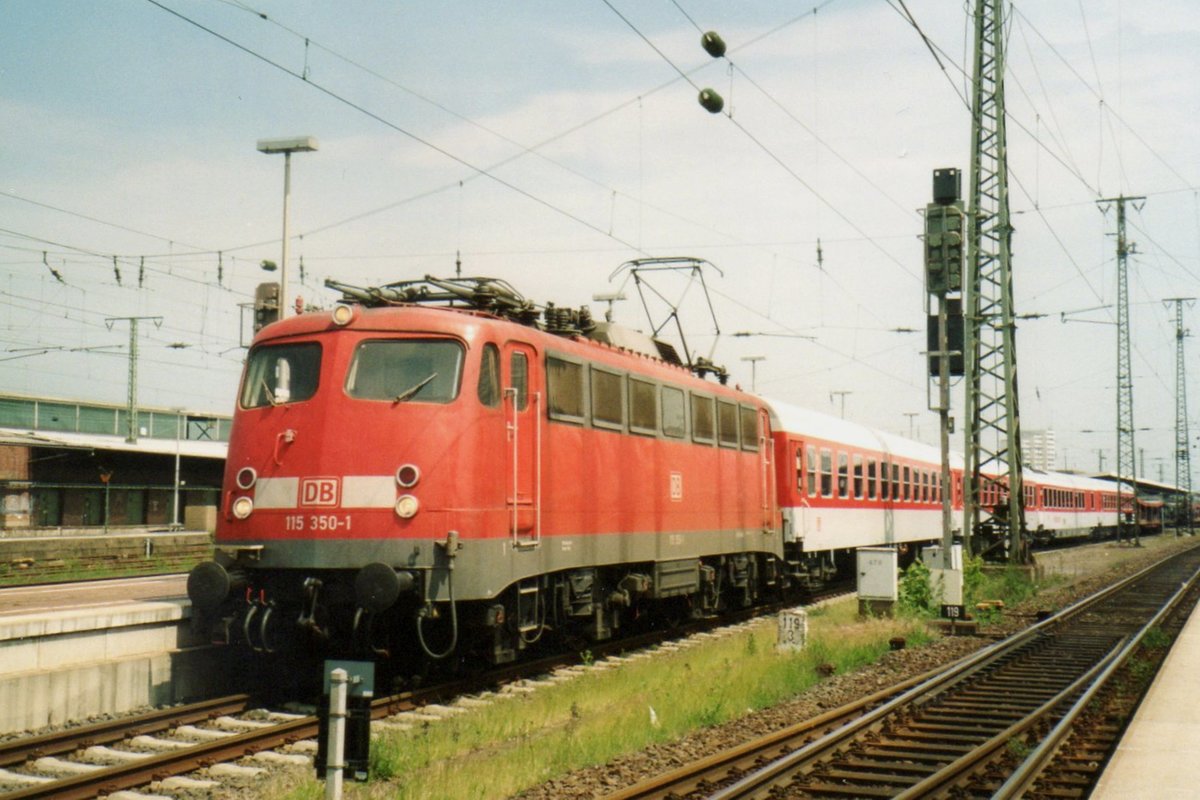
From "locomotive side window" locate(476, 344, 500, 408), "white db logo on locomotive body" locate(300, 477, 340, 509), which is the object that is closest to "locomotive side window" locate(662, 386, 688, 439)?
"locomotive side window" locate(476, 344, 500, 408)

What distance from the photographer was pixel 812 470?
23.7 metres

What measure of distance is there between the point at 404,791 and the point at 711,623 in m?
11.8

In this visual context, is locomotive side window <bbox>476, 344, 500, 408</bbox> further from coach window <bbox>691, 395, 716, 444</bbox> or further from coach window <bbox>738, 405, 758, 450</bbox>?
coach window <bbox>738, 405, 758, 450</bbox>

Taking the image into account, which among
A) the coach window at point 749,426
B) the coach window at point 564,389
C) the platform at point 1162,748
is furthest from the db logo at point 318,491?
the coach window at point 749,426

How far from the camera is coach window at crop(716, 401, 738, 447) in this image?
59.2 feet

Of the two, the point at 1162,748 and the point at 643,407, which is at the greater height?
the point at 643,407

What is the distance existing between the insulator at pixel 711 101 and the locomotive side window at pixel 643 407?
3.51 meters

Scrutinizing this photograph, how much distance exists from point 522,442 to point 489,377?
81 centimetres

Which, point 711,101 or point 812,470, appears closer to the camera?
point 711,101

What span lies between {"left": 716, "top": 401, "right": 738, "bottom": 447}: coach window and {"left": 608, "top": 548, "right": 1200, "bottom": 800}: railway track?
16.3ft

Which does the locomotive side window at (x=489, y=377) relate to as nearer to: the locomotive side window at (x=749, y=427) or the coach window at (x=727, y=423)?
the coach window at (x=727, y=423)

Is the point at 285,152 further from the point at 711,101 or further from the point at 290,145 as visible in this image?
the point at 711,101

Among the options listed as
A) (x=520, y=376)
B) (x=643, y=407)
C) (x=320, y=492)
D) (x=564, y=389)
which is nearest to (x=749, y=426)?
(x=643, y=407)

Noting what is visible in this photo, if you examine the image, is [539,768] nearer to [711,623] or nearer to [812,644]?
[812,644]
